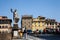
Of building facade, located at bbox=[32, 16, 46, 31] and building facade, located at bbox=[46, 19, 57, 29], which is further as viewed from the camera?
building facade, located at bbox=[46, 19, 57, 29]

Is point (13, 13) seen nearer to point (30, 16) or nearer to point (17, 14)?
point (17, 14)

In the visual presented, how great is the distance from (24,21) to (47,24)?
9221 mm

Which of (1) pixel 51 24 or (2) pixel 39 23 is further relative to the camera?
(1) pixel 51 24

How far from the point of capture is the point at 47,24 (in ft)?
278

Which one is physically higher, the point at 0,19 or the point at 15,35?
the point at 0,19

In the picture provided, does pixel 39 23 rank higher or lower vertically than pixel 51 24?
higher

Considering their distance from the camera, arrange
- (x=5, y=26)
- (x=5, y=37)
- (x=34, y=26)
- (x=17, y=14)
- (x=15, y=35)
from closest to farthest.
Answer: (x=5, y=37) → (x=15, y=35) → (x=17, y=14) → (x=5, y=26) → (x=34, y=26)

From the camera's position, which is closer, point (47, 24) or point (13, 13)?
point (13, 13)

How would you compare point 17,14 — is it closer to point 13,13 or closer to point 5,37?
point 13,13

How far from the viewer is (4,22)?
242ft

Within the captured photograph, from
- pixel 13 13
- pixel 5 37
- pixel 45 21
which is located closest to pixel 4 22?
pixel 45 21

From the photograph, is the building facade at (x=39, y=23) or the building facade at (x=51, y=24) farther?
the building facade at (x=51, y=24)

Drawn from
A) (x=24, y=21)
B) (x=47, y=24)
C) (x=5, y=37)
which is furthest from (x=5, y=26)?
(x=5, y=37)

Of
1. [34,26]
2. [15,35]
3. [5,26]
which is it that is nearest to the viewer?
[15,35]
